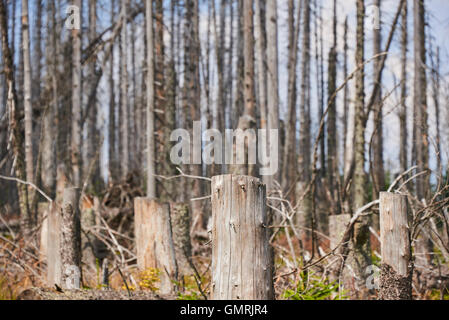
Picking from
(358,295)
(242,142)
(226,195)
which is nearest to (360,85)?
(242,142)

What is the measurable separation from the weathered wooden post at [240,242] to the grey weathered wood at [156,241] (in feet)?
6.97

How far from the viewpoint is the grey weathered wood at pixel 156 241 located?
501 cm

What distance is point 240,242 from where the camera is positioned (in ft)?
9.40

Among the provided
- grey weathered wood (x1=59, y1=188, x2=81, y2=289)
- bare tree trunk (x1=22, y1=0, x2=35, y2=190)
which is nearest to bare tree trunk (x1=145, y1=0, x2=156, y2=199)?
bare tree trunk (x1=22, y1=0, x2=35, y2=190)

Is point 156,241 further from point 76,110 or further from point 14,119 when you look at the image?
point 76,110

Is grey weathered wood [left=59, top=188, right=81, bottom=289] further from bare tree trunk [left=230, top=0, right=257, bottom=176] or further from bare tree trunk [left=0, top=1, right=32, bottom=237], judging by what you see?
bare tree trunk [left=0, top=1, right=32, bottom=237]

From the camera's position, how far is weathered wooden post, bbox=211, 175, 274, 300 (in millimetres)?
2863

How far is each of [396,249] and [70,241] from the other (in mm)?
3027

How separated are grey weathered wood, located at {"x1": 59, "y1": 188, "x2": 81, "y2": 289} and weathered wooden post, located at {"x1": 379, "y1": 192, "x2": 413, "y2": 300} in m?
2.88

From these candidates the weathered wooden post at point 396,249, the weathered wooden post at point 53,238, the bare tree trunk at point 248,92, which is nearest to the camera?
the weathered wooden post at point 396,249

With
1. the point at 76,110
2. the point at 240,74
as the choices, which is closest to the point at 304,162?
the point at 240,74

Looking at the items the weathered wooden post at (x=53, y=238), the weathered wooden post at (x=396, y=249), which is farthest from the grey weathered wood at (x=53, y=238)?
the weathered wooden post at (x=396, y=249)

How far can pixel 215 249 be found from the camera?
292 centimetres

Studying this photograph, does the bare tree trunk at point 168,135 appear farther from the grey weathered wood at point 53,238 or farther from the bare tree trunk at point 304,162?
the grey weathered wood at point 53,238
